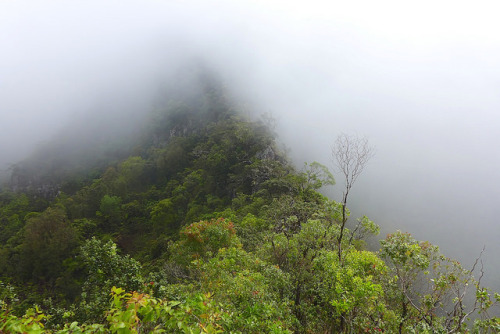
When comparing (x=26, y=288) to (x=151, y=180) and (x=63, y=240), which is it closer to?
(x=63, y=240)

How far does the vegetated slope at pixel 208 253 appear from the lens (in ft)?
22.8

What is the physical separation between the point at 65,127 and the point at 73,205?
262 ft

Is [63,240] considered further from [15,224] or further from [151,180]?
[151,180]

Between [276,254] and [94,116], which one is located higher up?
[94,116]

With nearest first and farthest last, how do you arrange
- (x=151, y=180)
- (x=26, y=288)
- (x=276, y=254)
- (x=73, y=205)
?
(x=276, y=254) → (x=26, y=288) → (x=73, y=205) → (x=151, y=180)

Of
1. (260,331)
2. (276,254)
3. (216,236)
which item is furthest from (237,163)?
(260,331)

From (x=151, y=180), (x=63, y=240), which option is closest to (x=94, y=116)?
(x=151, y=180)

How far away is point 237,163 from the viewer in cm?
5500

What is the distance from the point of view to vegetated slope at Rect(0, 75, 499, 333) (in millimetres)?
6961

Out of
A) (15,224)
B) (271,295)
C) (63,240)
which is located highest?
(271,295)

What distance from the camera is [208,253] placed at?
15.3m

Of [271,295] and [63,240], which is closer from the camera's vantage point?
[271,295]

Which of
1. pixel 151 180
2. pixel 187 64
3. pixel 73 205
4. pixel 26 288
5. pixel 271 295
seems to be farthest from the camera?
pixel 187 64

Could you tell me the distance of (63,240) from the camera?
4003 cm
